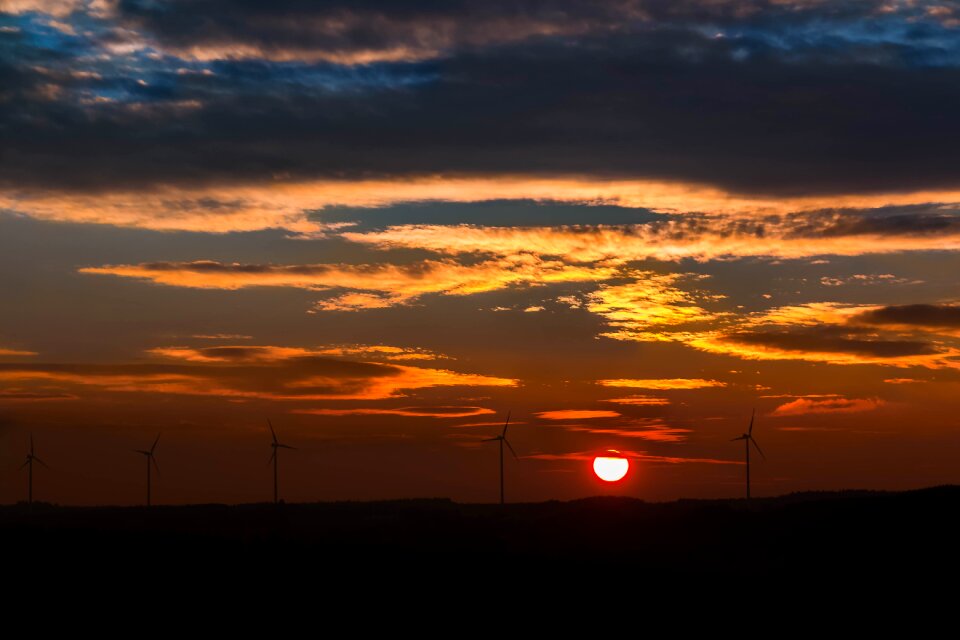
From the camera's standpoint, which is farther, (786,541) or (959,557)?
(786,541)

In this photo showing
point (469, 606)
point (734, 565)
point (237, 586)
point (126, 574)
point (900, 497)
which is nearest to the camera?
point (469, 606)

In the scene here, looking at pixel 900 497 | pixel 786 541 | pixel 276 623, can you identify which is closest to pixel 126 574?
pixel 276 623

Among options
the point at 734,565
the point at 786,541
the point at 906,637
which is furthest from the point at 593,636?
the point at 786,541

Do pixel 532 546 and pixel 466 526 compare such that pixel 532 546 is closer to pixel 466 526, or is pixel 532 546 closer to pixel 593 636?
pixel 466 526

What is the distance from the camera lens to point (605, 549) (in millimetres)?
120875

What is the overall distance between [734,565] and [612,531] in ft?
72.4

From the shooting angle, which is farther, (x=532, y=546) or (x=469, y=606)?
(x=532, y=546)

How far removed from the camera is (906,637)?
76.8m

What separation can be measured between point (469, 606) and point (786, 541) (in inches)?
1758

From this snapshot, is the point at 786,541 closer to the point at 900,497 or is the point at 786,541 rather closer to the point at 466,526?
the point at 900,497

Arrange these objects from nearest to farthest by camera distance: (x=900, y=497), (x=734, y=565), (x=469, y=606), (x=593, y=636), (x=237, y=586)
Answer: (x=593, y=636)
(x=469, y=606)
(x=237, y=586)
(x=734, y=565)
(x=900, y=497)

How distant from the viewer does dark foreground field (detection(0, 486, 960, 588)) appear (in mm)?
99500

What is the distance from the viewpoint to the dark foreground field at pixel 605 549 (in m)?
99.5

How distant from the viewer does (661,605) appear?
3410 inches
